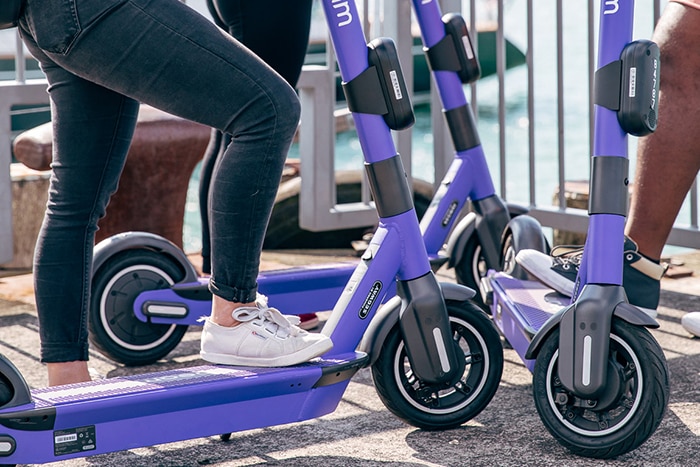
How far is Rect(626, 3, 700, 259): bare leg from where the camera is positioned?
264 cm

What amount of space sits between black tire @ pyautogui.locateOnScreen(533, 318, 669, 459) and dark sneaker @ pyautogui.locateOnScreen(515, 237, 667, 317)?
559 mm

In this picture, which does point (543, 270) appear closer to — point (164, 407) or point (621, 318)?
point (621, 318)

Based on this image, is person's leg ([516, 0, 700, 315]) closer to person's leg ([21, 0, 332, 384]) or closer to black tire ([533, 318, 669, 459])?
black tire ([533, 318, 669, 459])

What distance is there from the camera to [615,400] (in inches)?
76.4

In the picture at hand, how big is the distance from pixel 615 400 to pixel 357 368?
0.48 metres

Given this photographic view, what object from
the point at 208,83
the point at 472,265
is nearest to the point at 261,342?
the point at 208,83

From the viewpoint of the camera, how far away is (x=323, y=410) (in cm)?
206

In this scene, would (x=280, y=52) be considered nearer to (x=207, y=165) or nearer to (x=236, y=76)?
(x=207, y=165)

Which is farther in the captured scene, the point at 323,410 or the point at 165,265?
Answer: the point at 165,265

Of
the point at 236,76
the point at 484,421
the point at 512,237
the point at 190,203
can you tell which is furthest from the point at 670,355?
the point at 190,203

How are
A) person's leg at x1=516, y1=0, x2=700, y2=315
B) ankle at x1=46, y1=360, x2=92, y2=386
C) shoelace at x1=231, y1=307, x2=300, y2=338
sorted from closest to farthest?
shoelace at x1=231, y1=307, x2=300, y2=338, ankle at x1=46, y1=360, x2=92, y2=386, person's leg at x1=516, y1=0, x2=700, y2=315

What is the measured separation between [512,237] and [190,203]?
11.5 meters

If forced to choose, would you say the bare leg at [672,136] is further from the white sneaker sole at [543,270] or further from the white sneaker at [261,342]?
the white sneaker at [261,342]

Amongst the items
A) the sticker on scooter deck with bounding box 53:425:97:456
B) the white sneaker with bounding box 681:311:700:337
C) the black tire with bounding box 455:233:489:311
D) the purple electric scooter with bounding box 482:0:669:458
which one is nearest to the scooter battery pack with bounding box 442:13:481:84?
the black tire with bounding box 455:233:489:311
